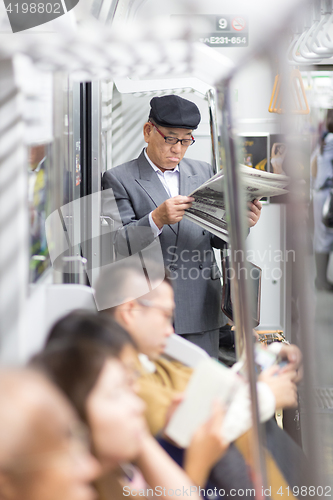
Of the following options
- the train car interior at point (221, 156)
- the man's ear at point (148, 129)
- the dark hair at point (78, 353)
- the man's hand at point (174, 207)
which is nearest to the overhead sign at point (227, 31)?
the man's ear at point (148, 129)

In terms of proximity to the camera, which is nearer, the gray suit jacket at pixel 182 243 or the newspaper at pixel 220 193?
the newspaper at pixel 220 193

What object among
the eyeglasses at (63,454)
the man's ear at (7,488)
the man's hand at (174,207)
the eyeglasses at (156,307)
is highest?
the man's hand at (174,207)

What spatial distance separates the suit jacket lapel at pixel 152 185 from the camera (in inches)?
62.8

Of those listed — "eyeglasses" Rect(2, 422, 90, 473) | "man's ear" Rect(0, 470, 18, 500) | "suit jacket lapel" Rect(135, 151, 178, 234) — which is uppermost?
"suit jacket lapel" Rect(135, 151, 178, 234)

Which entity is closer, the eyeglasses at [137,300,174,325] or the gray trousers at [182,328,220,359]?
the eyeglasses at [137,300,174,325]

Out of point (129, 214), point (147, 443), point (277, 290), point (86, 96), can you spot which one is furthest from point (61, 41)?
point (277, 290)

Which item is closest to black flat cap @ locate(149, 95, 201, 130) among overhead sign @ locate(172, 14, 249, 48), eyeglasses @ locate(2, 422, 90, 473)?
eyeglasses @ locate(2, 422, 90, 473)

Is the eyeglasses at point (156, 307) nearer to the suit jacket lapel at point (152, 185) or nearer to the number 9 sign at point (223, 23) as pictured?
the suit jacket lapel at point (152, 185)

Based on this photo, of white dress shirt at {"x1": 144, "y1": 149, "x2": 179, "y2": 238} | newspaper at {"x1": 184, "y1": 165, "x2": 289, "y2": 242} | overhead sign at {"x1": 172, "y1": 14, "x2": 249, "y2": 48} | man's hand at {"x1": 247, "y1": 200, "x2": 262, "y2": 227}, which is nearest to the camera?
newspaper at {"x1": 184, "y1": 165, "x2": 289, "y2": 242}

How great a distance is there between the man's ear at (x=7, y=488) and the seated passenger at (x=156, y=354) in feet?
0.55

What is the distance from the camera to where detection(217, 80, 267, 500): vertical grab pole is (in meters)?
0.47

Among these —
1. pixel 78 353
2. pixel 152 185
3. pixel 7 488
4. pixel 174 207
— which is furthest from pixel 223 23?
pixel 7 488

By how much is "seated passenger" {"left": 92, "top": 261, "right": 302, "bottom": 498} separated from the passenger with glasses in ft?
2.55

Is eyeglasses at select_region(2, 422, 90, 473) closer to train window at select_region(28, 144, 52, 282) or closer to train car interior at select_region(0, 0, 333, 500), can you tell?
train car interior at select_region(0, 0, 333, 500)
